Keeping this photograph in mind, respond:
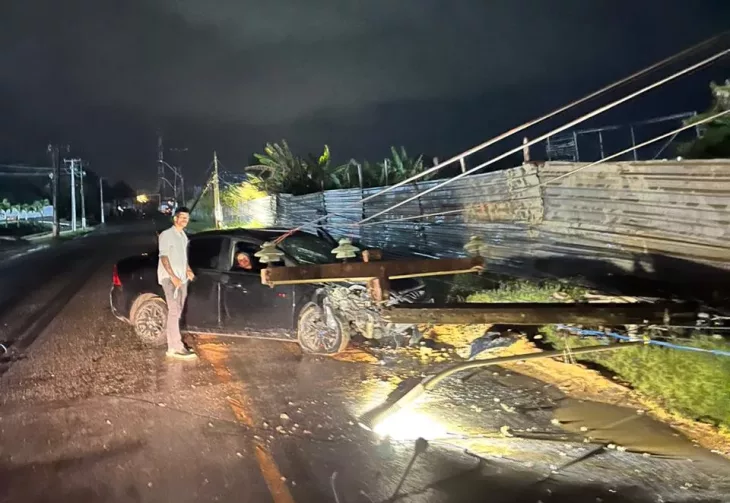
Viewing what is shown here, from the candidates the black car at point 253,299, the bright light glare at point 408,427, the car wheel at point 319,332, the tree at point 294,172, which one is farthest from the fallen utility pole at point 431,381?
the tree at point 294,172

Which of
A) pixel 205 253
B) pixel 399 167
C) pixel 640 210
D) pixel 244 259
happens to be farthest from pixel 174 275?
pixel 399 167

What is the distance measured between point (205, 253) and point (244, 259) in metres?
0.61

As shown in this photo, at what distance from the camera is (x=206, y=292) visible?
868cm

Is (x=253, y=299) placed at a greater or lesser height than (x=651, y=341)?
greater

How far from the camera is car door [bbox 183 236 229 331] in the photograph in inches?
340

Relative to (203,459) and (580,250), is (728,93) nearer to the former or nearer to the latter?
(580,250)

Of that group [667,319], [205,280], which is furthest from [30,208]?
[667,319]

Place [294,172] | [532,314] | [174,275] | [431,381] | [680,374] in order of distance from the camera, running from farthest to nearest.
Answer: [294,172], [174,275], [680,374], [431,381], [532,314]

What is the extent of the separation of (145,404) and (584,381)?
4422mm

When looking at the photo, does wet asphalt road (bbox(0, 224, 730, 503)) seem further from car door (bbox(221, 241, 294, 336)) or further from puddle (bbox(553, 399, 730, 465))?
car door (bbox(221, 241, 294, 336))

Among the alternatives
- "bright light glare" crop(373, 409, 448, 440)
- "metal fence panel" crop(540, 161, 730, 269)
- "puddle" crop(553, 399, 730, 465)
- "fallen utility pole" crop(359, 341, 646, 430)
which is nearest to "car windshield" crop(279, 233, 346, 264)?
"fallen utility pole" crop(359, 341, 646, 430)

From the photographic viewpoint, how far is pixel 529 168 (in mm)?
10211

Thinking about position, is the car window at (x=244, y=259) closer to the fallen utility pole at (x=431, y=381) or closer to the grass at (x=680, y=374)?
the fallen utility pole at (x=431, y=381)

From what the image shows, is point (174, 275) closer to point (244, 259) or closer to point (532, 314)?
point (244, 259)
